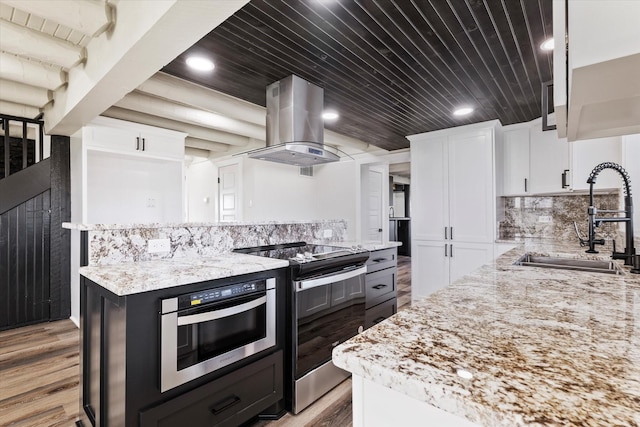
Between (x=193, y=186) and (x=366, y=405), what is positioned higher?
(x=193, y=186)

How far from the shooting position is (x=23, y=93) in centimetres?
295

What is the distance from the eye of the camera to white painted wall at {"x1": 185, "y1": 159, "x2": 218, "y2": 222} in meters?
6.39

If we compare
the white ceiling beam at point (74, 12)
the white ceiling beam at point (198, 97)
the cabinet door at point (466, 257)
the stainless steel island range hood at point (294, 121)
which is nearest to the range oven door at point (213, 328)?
the stainless steel island range hood at point (294, 121)

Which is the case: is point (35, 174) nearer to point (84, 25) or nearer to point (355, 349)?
point (84, 25)

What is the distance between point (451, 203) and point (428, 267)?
3.01ft

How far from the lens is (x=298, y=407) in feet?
6.43

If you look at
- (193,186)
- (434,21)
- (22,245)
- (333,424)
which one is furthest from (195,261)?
(193,186)

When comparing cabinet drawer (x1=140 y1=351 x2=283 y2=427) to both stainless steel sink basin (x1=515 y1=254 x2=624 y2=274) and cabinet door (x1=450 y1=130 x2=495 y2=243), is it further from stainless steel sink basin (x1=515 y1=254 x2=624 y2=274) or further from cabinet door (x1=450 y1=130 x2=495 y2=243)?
cabinet door (x1=450 y1=130 x2=495 y2=243)

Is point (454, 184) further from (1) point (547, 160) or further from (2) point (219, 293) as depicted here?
(2) point (219, 293)

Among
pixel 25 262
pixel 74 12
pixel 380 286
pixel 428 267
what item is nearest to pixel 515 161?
pixel 428 267

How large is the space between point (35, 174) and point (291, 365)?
3.71 metres

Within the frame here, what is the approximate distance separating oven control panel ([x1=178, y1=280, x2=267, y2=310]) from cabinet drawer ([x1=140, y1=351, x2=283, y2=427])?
1.36ft

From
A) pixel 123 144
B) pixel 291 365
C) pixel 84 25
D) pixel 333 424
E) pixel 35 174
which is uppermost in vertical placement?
pixel 84 25

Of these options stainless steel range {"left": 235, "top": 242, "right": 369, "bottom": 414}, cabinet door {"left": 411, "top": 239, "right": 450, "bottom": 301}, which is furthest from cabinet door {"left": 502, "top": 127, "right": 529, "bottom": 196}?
stainless steel range {"left": 235, "top": 242, "right": 369, "bottom": 414}
